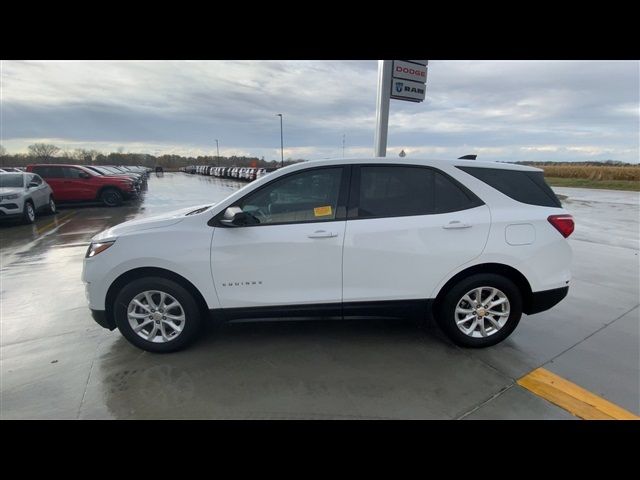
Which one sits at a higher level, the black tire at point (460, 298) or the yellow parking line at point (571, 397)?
the black tire at point (460, 298)

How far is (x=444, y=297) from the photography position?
3.07 metres

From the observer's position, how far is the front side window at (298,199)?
9.64 ft

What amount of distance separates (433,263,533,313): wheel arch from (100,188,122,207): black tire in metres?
13.9

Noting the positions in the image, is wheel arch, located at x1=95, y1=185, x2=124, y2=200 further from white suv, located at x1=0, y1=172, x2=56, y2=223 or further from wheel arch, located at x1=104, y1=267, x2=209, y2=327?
wheel arch, located at x1=104, y1=267, x2=209, y2=327

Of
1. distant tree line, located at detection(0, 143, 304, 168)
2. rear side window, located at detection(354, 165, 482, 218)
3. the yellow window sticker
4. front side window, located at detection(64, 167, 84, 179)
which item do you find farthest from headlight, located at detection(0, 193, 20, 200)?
distant tree line, located at detection(0, 143, 304, 168)

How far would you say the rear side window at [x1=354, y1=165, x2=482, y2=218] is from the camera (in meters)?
2.97

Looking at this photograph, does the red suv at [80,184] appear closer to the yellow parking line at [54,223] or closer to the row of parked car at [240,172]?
the yellow parking line at [54,223]

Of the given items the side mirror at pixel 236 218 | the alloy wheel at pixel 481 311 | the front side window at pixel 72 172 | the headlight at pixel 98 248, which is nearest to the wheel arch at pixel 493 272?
the alloy wheel at pixel 481 311

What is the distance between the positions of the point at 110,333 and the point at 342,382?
2504 mm

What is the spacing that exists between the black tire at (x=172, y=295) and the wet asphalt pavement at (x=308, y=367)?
0.36 ft

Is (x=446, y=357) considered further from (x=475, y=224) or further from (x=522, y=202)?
(x=522, y=202)

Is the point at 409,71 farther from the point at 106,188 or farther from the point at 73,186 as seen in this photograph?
the point at 73,186
